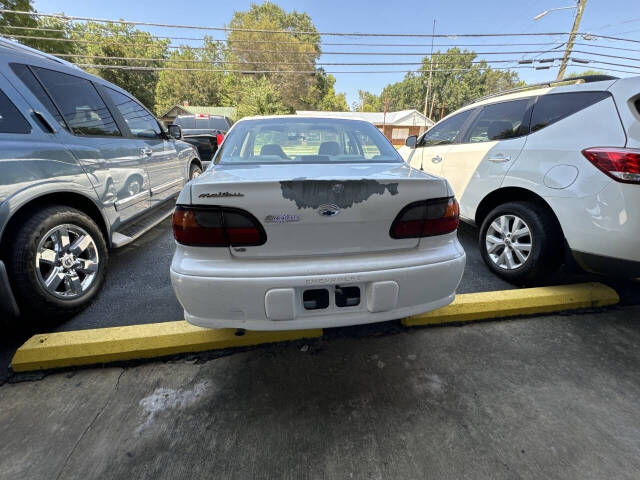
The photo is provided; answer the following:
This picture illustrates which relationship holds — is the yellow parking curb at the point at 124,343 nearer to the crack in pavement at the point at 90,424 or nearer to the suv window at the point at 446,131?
the crack in pavement at the point at 90,424

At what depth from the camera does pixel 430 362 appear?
1.90 metres

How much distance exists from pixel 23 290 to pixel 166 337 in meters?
0.97

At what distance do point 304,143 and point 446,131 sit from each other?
Answer: 236cm

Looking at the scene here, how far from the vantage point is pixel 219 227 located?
138cm

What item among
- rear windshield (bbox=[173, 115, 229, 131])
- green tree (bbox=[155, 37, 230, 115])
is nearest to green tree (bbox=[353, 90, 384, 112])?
green tree (bbox=[155, 37, 230, 115])

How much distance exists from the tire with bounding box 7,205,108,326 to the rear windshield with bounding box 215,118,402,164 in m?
1.24

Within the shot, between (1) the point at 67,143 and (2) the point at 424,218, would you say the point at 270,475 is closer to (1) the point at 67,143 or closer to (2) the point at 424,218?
(2) the point at 424,218

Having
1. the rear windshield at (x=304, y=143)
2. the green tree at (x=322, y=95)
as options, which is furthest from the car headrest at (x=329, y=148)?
the green tree at (x=322, y=95)

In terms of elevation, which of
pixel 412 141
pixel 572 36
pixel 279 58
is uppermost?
pixel 279 58

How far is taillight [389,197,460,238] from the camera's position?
151 cm

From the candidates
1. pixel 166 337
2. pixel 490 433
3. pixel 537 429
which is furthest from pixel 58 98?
pixel 537 429

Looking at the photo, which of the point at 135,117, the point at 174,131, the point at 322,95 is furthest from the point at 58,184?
the point at 322,95

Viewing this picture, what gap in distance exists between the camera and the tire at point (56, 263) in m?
1.91

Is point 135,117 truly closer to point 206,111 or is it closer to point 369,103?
point 206,111
